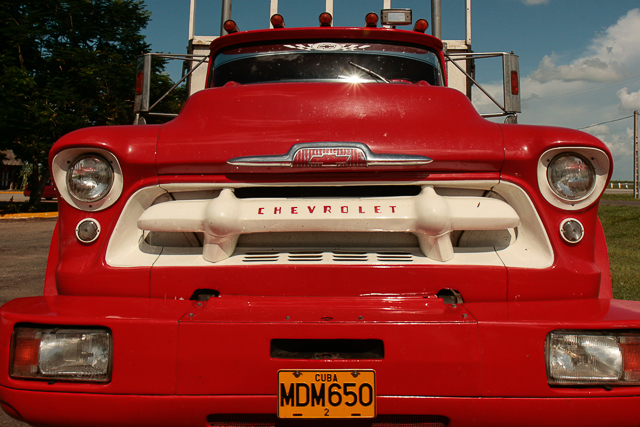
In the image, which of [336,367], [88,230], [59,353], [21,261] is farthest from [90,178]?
[21,261]

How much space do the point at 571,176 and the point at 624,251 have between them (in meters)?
7.30

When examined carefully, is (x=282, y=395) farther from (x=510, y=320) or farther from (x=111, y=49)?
(x=111, y=49)

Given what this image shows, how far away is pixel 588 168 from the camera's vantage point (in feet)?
6.27

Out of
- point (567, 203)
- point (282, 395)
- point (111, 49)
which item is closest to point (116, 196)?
point (282, 395)

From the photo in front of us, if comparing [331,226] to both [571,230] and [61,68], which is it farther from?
[61,68]

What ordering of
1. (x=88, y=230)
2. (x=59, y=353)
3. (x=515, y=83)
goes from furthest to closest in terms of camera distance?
(x=515, y=83) → (x=88, y=230) → (x=59, y=353)

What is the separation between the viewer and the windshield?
10.3 ft

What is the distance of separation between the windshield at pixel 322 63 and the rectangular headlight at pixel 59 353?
2031 millimetres

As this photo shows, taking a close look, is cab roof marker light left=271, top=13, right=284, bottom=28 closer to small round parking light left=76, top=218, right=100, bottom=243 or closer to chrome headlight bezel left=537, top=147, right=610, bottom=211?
small round parking light left=76, top=218, right=100, bottom=243

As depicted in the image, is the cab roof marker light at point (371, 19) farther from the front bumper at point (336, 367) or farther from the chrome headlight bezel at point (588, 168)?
the front bumper at point (336, 367)

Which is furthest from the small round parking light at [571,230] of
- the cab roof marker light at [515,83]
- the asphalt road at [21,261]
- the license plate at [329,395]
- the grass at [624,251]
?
the grass at [624,251]

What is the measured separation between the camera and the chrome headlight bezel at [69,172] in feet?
6.39

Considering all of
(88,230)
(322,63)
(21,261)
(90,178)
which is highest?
(322,63)

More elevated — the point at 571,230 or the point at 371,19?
the point at 371,19
